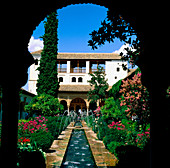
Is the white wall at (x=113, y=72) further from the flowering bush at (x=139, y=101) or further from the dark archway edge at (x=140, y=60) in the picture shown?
the dark archway edge at (x=140, y=60)

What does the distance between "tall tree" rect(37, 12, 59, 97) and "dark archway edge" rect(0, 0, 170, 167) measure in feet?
55.8

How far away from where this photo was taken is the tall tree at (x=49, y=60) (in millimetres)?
19688

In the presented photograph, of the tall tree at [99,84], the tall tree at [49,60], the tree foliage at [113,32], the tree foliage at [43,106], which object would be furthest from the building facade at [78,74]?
the tree foliage at [113,32]

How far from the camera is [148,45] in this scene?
248 centimetres

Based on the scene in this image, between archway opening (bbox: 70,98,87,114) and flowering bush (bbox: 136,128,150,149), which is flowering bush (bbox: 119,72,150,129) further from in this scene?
archway opening (bbox: 70,98,87,114)

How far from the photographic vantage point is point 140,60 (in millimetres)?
2562

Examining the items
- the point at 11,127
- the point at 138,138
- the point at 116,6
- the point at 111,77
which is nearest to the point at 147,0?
the point at 116,6

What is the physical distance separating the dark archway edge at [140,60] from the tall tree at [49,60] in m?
17.0

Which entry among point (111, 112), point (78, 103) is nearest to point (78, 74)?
point (78, 103)

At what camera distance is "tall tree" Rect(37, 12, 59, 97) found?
19.7m

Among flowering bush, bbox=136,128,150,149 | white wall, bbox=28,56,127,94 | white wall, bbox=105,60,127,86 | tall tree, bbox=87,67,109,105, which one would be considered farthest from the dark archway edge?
white wall, bbox=105,60,127,86

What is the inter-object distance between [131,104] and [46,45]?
1395cm

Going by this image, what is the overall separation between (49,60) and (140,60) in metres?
18.5

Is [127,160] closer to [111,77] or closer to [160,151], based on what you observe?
[160,151]
